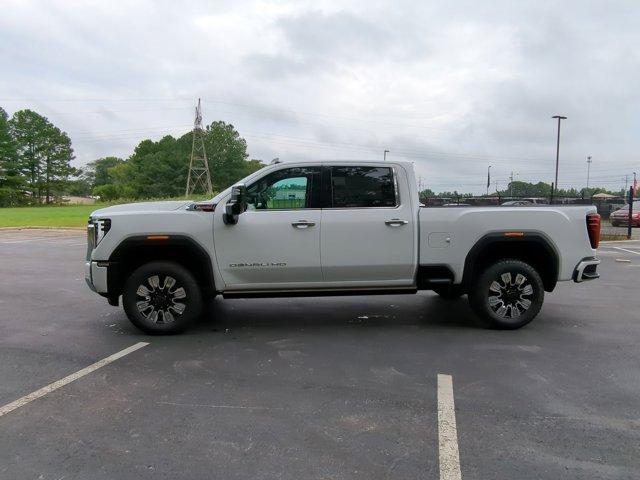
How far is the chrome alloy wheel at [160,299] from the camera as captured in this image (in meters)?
5.61

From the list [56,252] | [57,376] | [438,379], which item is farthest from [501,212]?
[56,252]

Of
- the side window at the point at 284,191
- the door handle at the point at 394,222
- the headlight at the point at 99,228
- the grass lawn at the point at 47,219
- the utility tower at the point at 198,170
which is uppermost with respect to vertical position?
the utility tower at the point at 198,170

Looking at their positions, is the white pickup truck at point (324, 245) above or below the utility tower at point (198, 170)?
below

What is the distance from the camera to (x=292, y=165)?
5797mm

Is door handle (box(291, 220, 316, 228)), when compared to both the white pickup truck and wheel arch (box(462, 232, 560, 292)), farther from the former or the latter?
wheel arch (box(462, 232, 560, 292))

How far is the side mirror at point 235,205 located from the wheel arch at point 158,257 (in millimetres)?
451

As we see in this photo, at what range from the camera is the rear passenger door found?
5.63m

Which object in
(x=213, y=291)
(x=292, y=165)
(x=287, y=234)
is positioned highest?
(x=292, y=165)

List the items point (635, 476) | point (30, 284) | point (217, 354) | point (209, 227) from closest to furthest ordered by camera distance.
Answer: point (635, 476)
point (217, 354)
point (209, 227)
point (30, 284)

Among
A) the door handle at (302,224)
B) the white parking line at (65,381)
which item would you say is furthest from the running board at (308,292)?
the white parking line at (65,381)

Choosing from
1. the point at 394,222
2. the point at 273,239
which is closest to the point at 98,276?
the point at 273,239

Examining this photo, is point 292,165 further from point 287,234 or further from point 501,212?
point 501,212

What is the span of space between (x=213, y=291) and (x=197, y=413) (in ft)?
6.96

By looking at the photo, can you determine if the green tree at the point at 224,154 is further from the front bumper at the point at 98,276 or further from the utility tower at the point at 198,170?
the front bumper at the point at 98,276
